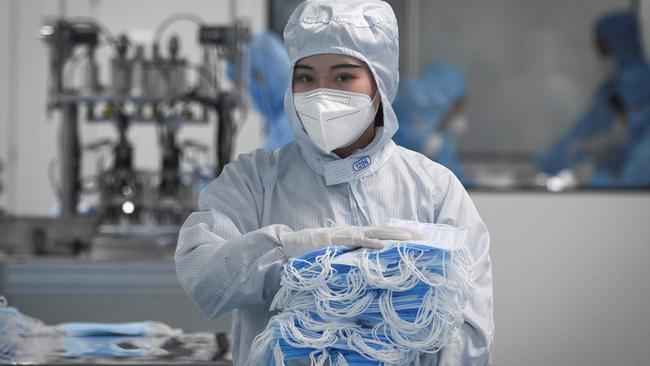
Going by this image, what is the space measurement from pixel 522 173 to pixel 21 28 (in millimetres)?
2737

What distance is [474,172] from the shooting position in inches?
191

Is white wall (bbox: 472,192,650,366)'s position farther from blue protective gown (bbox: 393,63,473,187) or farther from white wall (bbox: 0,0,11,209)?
white wall (bbox: 0,0,11,209)

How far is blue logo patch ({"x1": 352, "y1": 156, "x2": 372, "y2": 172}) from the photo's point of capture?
123 centimetres

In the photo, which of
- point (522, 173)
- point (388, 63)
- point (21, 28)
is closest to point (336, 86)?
point (388, 63)

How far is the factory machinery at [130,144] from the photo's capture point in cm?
278

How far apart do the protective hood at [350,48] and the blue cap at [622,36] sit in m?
3.18

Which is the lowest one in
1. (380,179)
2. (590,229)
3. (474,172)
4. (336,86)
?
(474,172)

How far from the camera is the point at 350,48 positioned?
1183 mm

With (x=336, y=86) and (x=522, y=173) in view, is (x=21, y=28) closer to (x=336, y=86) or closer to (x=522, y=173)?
(x=522, y=173)

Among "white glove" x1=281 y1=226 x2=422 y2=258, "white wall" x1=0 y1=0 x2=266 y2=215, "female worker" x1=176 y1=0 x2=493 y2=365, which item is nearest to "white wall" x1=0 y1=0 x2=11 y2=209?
"white wall" x1=0 y1=0 x2=266 y2=215

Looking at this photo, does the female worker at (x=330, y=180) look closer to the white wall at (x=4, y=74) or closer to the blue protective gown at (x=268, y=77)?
the blue protective gown at (x=268, y=77)

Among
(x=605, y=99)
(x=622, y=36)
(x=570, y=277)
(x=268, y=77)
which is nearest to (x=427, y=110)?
(x=605, y=99)

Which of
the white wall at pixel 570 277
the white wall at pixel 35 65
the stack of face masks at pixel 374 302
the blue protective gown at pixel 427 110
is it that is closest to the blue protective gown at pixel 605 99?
the blue protective gown at pixel 427 110

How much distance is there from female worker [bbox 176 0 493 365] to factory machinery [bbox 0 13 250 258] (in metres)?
1.50
